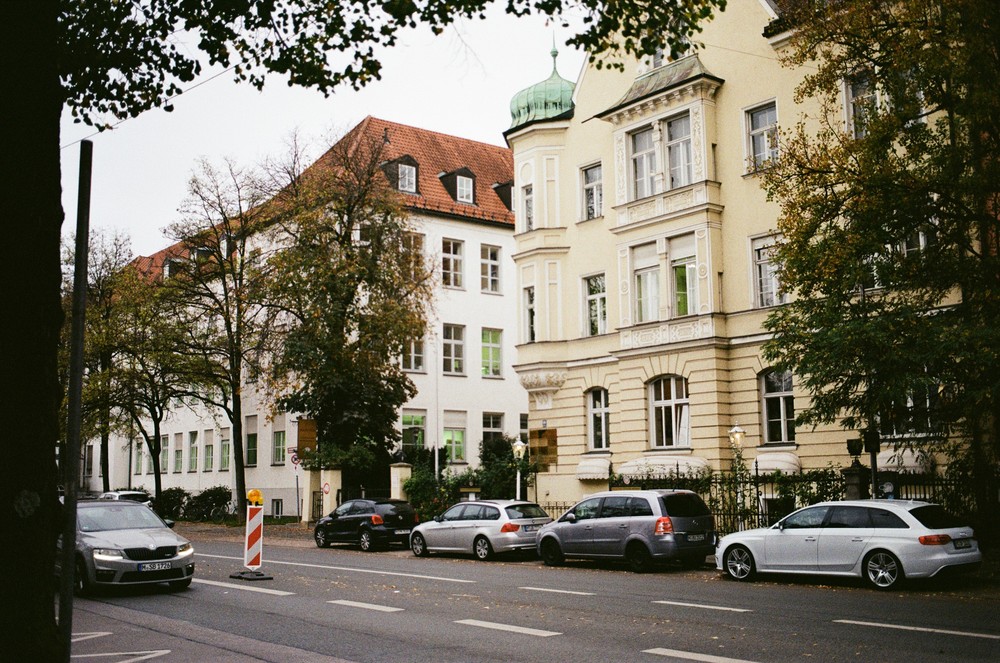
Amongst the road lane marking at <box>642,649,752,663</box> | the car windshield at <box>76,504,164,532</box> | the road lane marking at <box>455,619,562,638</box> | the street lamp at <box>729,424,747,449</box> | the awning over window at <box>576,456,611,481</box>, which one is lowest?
the road lane marking at <box>455,619,562,638</box>

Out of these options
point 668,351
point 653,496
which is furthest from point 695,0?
point 668,351

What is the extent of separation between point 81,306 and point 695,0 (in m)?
7.99

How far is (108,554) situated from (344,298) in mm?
20694

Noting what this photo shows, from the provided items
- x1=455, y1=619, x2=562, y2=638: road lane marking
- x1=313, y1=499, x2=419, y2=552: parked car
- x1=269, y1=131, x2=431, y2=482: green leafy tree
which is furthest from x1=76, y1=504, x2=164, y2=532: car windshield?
x1=269, y1=131, x2=431, y2=482: green leafy tree

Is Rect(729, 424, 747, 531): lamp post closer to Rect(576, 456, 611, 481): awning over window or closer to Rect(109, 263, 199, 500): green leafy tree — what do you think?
Rect(576, 456, 611, 481): awning over window

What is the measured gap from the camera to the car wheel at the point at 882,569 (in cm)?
1622

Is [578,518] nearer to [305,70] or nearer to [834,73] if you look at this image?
[834,73]

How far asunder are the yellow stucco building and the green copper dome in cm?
13

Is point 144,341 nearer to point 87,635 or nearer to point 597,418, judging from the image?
point 597,418

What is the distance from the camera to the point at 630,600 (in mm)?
14789

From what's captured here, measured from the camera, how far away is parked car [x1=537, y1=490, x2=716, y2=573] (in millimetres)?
20797

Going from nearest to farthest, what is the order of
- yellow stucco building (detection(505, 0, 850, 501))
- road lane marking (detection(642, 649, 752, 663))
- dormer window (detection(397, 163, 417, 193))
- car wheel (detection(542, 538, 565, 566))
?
road lane marking (detection(642, 649, 752, 663)) < car wheel (detection(542, 538, 565, 566)) < yellow stucco building (detection(505, 0, 850, 501)) < dormer window (detection(397, 163, 417, 193))

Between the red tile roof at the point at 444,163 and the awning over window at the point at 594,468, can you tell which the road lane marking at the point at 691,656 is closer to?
the awning over window at the point at 594,468

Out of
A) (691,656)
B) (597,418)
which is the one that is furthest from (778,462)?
(691,656)
